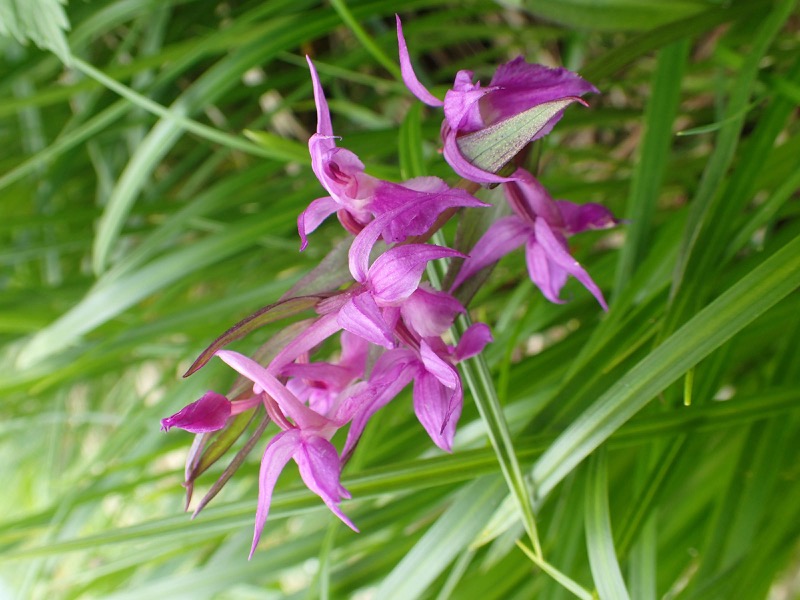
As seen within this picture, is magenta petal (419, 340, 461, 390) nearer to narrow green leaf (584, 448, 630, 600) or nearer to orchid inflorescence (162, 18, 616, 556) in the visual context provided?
orchid inflorescence (162, 18, 616, 556)

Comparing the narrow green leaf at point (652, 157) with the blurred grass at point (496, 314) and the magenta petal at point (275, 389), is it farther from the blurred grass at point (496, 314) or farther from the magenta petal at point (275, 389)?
the magenta petal at point (275, 389)

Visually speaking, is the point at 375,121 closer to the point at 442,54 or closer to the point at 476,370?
the point at 442,54

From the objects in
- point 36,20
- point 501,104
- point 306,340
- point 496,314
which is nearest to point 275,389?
point 306,340

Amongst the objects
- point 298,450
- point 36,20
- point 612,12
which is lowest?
point 298,450

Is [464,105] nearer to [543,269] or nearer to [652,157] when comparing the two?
[543,269]

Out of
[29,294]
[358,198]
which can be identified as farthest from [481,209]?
[29,294]

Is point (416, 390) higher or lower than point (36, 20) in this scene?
lower

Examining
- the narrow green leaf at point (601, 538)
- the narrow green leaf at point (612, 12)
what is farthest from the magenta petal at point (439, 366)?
the narrow green leaf at point (612, 12)
